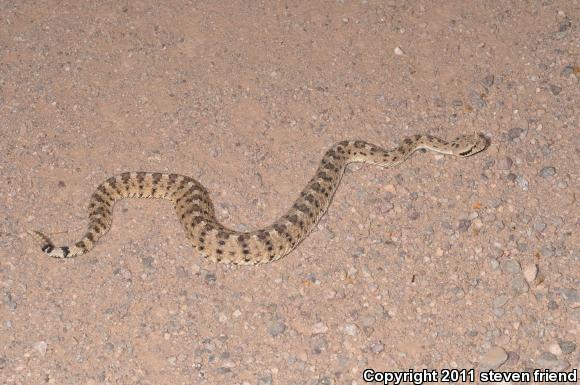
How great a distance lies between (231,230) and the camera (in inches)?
448

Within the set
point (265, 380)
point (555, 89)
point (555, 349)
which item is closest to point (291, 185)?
point (265, 380)

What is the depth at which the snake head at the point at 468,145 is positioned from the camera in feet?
39.6

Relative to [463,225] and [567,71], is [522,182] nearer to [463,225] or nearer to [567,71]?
[463,225]

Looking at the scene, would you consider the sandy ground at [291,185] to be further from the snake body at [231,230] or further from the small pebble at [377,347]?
the snake body at [231,230]

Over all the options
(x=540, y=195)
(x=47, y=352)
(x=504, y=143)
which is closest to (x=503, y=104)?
(x=504, y=143)

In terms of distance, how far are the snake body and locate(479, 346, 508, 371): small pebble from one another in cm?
320

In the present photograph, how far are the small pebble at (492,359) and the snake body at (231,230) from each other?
3202 millimetres

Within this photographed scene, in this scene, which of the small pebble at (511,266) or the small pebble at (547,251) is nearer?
the small pebble at (511,266)

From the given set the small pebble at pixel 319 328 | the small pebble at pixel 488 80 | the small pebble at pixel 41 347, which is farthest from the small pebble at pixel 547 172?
the small pebble at pixel 41 347

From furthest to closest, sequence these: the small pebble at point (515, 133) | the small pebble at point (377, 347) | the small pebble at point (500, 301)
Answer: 1. the small pebble at point (515, 133)
2. the small pebble at point (500, 301)
3. the small pebble at point (377, 347)

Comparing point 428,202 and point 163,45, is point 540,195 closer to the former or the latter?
point 428,202

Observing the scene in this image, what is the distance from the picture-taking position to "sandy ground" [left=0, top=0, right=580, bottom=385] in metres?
9.80

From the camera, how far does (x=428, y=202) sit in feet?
38.1

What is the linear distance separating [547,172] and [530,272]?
211 cm
